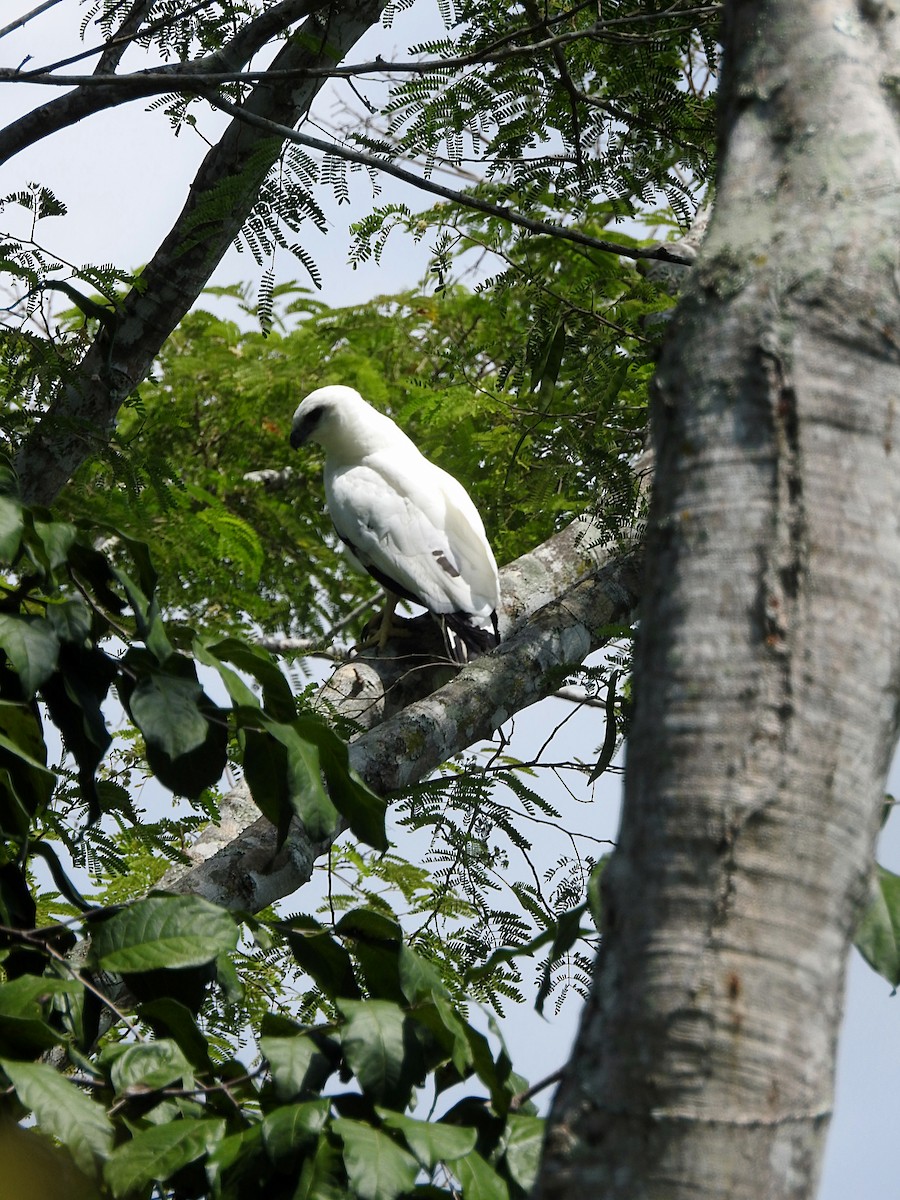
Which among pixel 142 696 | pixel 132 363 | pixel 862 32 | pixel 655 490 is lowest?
pixel 142 696

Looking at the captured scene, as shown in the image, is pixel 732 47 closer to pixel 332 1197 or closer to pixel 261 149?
pixel 332 1197

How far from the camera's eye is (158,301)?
3.76 metres

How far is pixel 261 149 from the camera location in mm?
2980

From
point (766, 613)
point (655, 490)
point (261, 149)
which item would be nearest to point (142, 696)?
point (655, 490)

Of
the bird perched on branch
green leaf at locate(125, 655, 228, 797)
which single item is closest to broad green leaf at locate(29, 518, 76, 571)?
green leaf at locate(125, 655, 228, 797)

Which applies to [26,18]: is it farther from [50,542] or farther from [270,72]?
[50,542]

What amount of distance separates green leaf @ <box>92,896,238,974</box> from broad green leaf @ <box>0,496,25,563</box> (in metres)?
0.52

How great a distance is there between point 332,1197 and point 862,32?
1410 mm

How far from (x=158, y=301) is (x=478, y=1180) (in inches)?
118

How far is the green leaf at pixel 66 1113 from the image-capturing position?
4.44 ft

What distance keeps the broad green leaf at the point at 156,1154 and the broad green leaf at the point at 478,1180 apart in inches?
11.7

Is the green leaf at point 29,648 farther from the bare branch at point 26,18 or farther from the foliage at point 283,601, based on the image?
the bare branch at point 26,18

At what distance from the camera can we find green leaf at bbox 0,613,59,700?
5.65 feet

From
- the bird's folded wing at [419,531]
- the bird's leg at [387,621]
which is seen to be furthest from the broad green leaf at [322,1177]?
the bird's leg at [387,621]
